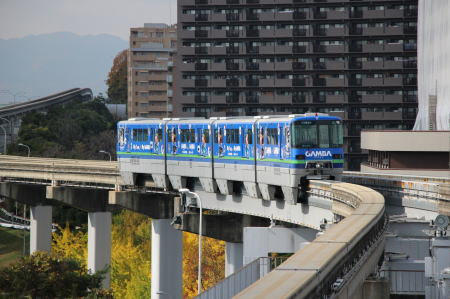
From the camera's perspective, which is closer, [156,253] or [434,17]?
[156,253]

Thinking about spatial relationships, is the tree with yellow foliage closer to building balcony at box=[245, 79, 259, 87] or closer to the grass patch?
the grass patch

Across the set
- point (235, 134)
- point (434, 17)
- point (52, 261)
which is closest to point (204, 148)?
point (235, 134)

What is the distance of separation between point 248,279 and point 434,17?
81.6m

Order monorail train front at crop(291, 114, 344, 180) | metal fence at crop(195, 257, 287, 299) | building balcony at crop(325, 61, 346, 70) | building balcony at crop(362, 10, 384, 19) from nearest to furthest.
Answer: metal fence at crop(195, 257, 287, 299), monorail train front at crop(291, 114, 344, 180), building balcony at crop(362, 10, 384, 19), building balcony at crop(325, 61, 346, 70)

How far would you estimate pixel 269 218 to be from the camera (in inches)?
2218

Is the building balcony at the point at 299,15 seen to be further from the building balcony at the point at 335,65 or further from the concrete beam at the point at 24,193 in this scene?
the concrete beam at the point at 24,193

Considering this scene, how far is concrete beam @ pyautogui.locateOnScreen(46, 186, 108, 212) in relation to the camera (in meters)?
82.7

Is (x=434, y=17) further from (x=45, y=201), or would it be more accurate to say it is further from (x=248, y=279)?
(x=248, y=279)

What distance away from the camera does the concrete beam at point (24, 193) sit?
90.2 m

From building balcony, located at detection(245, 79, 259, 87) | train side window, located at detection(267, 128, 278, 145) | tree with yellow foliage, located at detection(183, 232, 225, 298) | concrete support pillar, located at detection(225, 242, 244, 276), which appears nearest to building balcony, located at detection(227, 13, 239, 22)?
building balcony, located at detection(245, 79, 259, 87)

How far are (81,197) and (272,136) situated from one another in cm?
3528

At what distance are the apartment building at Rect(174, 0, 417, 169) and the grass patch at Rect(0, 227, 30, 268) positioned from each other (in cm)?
2710

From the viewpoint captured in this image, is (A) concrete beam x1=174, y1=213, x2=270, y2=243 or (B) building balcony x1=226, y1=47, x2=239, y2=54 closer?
(A) concrete beam x1=174, y1=213, x2=270, y2=243

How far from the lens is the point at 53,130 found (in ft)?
572
